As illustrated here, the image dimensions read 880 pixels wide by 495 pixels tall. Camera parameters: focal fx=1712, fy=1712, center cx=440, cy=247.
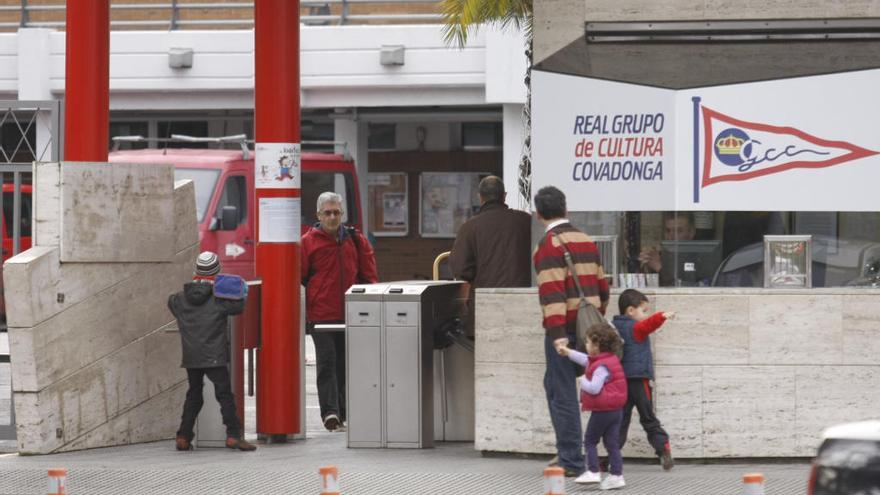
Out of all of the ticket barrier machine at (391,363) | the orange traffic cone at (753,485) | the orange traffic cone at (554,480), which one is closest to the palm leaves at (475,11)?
the ticket barrier machine at (391,363)

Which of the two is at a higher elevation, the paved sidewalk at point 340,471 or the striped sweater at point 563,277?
the striped sweater at point 563,277

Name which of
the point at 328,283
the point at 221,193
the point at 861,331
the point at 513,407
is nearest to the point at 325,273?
the point at 328,283

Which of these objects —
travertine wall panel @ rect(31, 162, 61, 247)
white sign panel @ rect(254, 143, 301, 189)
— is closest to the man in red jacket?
white sign panel @ rect(254, 143, 301, 189)

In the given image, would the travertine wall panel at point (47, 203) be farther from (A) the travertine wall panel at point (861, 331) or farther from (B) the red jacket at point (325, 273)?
(A) the travertine wall panel at point (861, 331)

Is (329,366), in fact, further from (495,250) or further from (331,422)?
(495,250)

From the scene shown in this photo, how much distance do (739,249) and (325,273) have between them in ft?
11.7

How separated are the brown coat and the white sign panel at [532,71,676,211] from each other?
37 cm

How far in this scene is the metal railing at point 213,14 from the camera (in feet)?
95.2

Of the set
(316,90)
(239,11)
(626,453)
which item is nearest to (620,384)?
(626,453)

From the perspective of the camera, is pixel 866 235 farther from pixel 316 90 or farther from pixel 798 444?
pixel 316 90

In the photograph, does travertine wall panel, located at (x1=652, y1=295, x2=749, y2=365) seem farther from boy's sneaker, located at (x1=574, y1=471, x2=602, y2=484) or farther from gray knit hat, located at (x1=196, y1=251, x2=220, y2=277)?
gray knit hat, located at (x1=196, y1=251, x2=220, y2=277)

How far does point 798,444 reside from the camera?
434 inches

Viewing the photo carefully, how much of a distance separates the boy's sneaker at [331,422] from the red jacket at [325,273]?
762mm

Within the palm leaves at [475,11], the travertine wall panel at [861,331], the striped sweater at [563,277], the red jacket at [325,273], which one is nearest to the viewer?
the striped sweater at [563,277]
